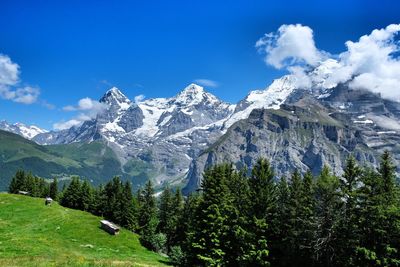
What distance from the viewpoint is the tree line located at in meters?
48.6

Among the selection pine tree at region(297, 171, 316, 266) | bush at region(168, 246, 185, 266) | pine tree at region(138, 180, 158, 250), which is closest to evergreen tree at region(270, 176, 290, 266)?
pine tree at region(297, 171, 316, 266)

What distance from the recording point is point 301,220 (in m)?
52.3

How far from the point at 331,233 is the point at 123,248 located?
4536 centimetres

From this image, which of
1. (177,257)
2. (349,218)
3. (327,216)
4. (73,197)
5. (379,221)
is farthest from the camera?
(73,197)

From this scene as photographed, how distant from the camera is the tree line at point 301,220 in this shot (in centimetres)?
4856

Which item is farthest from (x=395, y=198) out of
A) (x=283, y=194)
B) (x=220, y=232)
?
(x=220, y=232)

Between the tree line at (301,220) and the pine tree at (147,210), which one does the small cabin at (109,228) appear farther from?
the tree line at (301,220)

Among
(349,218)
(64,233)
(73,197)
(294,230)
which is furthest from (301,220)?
(73,197)

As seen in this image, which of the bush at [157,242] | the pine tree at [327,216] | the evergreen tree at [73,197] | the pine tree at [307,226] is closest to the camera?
the pine tree at [327,216]

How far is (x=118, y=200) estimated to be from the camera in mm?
120312

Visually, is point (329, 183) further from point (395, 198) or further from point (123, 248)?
point (123, 248)

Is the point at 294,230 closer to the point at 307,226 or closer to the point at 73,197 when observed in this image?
the point at 307,226

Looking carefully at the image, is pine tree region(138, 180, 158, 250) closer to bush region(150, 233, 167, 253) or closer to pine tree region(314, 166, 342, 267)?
bush region(150, 233, 167, 253)

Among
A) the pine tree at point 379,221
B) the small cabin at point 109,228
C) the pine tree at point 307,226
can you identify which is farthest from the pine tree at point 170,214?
the pine tree at point 379,221
